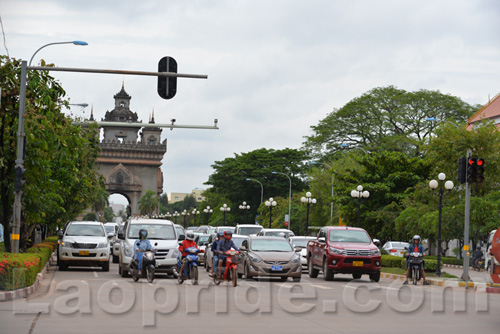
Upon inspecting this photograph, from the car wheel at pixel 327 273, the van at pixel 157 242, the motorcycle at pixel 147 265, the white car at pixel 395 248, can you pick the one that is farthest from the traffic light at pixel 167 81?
the white car at pixel 395 248

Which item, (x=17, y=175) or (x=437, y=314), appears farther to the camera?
(x=17, y=175)

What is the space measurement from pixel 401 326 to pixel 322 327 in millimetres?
1365

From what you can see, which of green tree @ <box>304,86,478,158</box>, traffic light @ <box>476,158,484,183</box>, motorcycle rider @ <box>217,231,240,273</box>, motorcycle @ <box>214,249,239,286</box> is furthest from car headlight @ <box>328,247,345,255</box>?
green tree @ <box>304,86,478,158</box>

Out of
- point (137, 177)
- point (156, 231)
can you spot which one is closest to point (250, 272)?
point (156, 231)

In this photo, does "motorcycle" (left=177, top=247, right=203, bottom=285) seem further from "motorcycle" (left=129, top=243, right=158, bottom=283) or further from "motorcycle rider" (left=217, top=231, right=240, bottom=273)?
"motorcycle" (left=129, top=243, right=158, bottom=283)

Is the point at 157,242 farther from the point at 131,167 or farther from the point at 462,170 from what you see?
the point at 131,167

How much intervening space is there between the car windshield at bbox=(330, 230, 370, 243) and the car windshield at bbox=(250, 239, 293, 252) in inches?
76.7

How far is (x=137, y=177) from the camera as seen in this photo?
445ft

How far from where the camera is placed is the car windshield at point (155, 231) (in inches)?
1039

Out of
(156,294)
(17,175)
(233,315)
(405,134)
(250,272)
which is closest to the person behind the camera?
(233,315)

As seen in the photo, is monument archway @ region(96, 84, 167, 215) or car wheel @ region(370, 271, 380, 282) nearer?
car wheel @ region(370, 271, 380, 282)

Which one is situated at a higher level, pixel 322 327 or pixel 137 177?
pixel 137 177

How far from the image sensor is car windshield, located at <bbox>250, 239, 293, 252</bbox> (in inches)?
1045

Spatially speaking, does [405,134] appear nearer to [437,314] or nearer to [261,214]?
[261,214]
